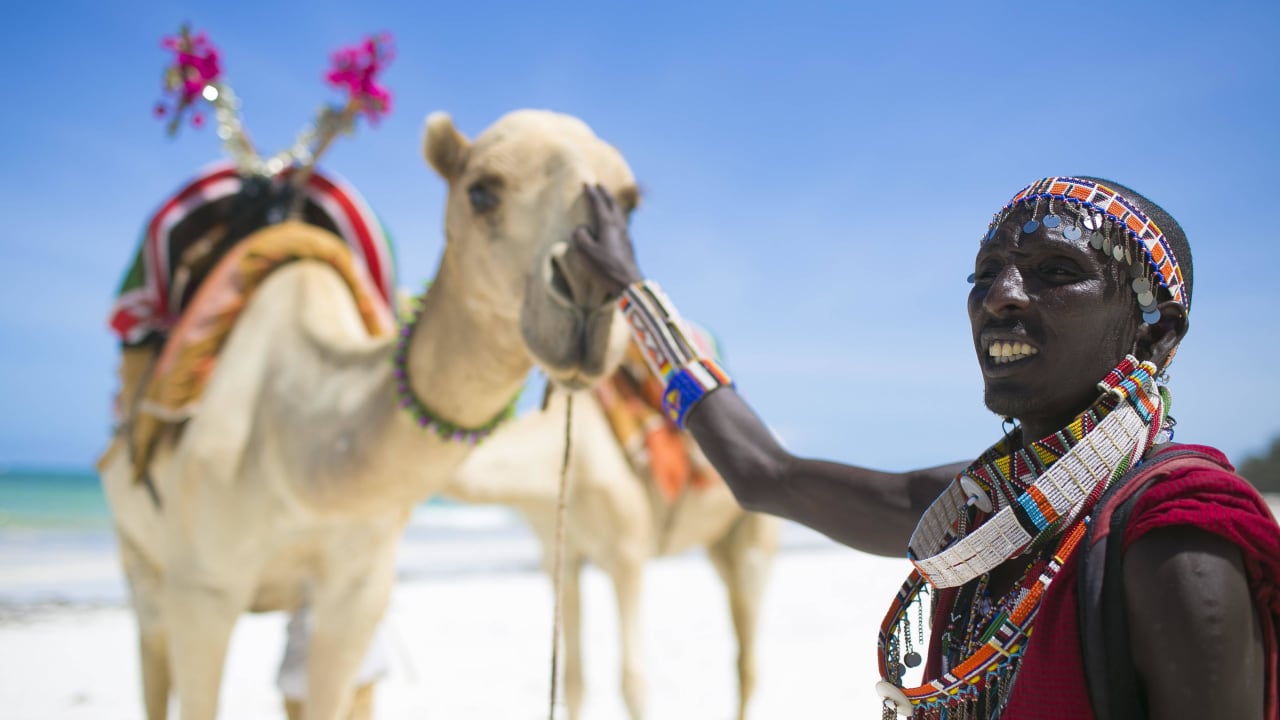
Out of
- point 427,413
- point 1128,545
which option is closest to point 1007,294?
point 1128,545

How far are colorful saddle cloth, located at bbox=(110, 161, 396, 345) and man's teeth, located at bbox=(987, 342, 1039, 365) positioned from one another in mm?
3606

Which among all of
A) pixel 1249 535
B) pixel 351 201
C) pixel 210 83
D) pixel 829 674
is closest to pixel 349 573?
pixel 351 201

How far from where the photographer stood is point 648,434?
5547mm

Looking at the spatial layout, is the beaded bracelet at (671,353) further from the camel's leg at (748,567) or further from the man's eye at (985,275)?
the camel's leg at (748,567)

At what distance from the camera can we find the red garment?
919 millimetres

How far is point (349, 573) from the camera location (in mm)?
3254

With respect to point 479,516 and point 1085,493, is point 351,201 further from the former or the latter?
point 479,516

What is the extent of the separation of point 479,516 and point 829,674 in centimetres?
1943

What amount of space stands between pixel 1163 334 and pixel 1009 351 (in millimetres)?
191

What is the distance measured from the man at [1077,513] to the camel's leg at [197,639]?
2484 mm

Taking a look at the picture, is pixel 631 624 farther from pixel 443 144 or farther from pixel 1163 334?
pixel 1163 334

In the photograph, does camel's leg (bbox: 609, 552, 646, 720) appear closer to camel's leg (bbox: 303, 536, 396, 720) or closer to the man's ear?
camel's leg (bbox: 303, 536, 396, 720)

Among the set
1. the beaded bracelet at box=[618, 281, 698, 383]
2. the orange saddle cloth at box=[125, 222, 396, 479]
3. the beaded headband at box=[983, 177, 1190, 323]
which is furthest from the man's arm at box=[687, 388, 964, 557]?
the orange saddle cloth at box=[125, 222, 396, 479]

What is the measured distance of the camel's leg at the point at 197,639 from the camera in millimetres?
3053
